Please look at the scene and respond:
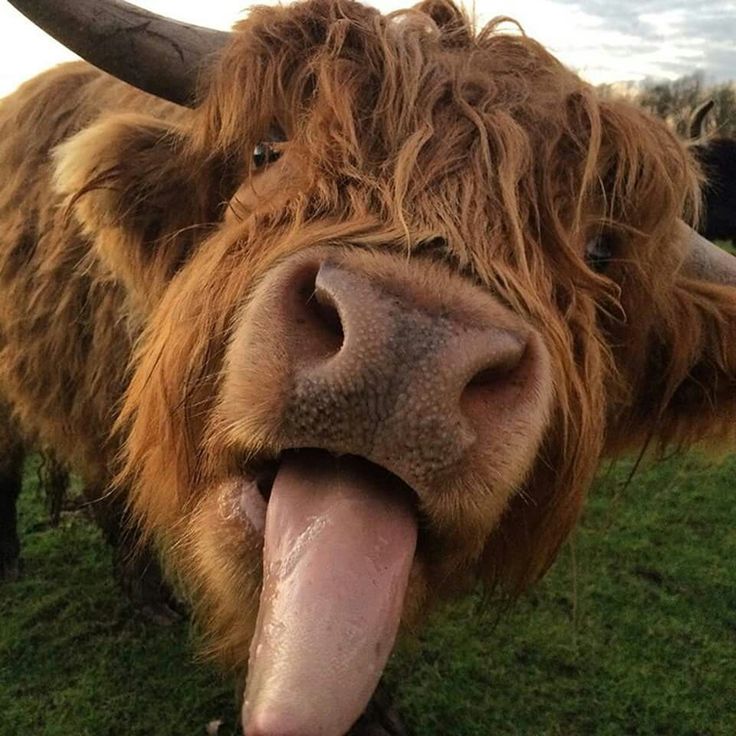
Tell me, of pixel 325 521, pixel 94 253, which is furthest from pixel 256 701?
pixel 94 253

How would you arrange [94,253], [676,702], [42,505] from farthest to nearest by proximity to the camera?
[42,505] → [676,702] → [94,253]

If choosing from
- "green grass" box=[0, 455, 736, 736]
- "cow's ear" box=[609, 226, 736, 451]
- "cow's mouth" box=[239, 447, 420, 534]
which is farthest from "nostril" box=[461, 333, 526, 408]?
"green grass" box=[0, 455, 736, 736]

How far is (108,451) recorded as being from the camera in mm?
3498

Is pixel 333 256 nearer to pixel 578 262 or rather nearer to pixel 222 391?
pixel 222 391

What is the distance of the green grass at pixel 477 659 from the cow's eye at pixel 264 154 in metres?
1.93

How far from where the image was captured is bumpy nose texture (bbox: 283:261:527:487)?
1.48 metres

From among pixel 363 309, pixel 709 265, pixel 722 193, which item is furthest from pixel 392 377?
pixel 722 193

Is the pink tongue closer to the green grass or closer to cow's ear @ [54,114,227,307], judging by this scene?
cow's ear @ [54,114,227,307]

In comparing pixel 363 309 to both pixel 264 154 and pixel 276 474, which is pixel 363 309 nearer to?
pixel 276 474

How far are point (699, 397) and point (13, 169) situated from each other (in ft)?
9.55

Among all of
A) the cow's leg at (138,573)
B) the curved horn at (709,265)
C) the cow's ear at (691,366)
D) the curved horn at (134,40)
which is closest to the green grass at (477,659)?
the cow's leg at (138,573)

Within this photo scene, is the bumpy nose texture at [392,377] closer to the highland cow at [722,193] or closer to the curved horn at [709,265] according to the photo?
the curved horn at [709,265]

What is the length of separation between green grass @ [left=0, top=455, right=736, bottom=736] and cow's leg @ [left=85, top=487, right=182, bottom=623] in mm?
96

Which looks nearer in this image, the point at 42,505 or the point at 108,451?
the point at 108,451
